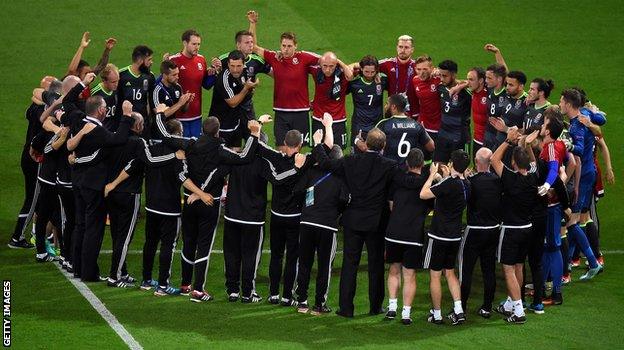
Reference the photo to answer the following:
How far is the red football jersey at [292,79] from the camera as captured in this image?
1848cm

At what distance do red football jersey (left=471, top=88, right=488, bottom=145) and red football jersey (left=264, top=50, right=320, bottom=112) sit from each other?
7.50ft

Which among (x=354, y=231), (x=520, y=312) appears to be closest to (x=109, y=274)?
(x=354, y=231)

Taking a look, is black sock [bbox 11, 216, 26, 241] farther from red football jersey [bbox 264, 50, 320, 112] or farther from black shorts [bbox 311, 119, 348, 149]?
black shorts [bbox 311, 119, 348, 149]

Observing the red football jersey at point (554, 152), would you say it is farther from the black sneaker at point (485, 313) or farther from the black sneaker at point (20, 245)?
the black sneaker at point (20, 245)

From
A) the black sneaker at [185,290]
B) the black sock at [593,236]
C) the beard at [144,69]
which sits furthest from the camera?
the beard at [144,69]

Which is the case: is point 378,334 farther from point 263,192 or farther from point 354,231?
point 263,192

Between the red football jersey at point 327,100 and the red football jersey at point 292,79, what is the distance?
149 mm

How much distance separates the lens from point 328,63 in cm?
1788

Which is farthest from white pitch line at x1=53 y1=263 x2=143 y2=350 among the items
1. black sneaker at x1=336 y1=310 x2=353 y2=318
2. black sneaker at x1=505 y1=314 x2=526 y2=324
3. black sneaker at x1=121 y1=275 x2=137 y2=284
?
black sneaker at x1=505 y1=314 x2=526 y2=324

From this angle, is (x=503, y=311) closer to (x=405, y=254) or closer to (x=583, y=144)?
(x=405, y=254)

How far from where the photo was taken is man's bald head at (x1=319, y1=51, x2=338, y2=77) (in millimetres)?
17859

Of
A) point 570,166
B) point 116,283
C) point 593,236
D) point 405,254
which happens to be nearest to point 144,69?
point 116,283

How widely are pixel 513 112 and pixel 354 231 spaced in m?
3.70

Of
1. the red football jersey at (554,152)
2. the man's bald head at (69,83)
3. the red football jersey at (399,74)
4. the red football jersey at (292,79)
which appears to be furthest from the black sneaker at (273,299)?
the red football jersey at (399,74)
